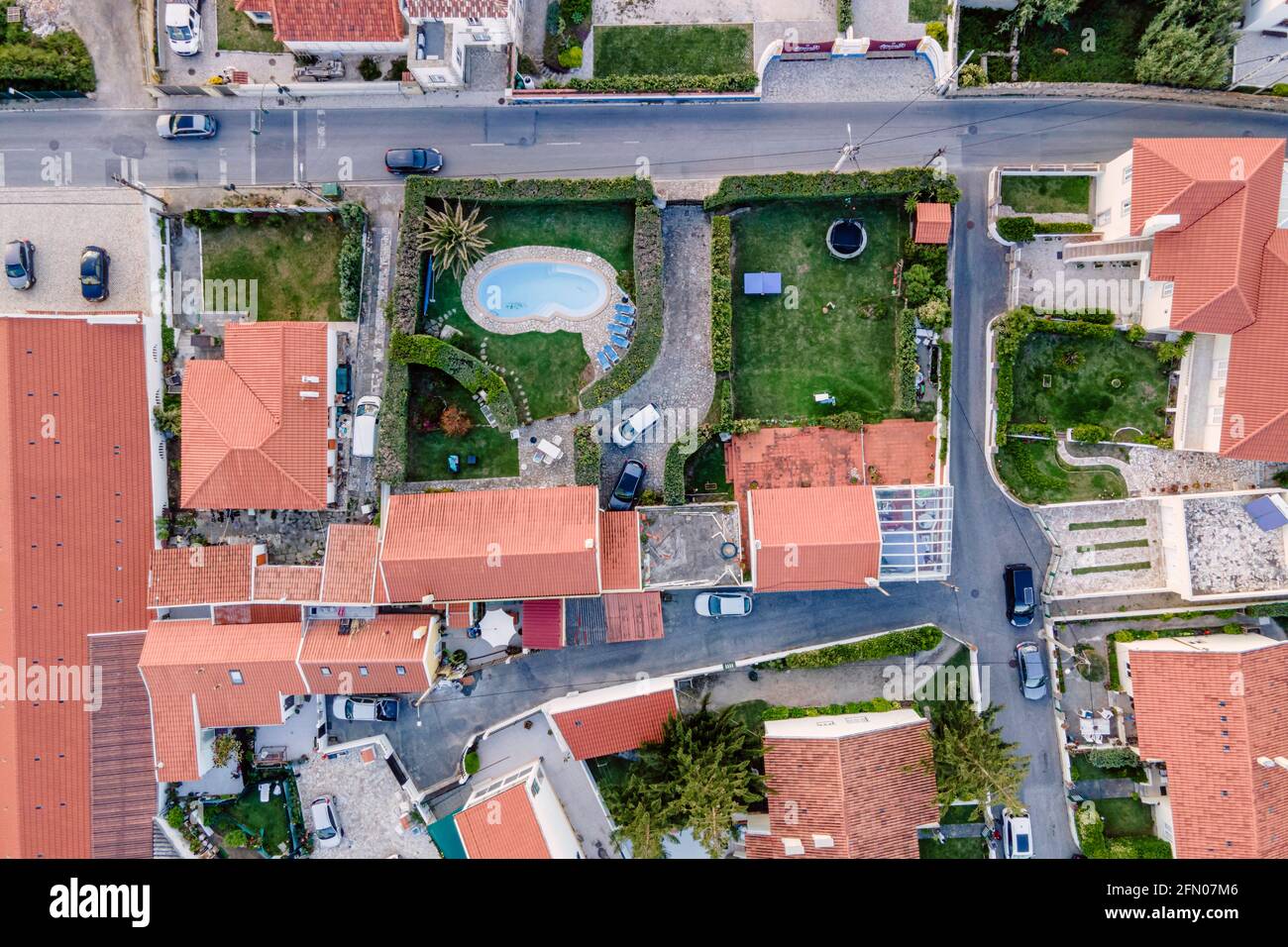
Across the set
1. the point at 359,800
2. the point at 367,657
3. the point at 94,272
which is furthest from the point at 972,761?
the point at 94,272

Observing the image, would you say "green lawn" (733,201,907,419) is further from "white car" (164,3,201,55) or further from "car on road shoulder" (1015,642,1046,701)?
"white car" (164,3,201,55)

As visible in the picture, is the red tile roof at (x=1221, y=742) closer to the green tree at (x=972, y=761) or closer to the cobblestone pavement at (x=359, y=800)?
the green tree at (x=972, y=761)

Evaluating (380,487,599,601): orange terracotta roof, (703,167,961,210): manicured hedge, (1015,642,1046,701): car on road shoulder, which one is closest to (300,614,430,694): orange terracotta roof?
(380,487,599,601): orange terracotta roof

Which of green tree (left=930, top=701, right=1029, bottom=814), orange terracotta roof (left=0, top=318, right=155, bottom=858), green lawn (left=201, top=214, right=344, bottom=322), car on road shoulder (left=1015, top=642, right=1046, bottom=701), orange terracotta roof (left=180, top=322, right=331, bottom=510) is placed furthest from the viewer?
green lawn (left=201, top=214, right=344, bottom=322)

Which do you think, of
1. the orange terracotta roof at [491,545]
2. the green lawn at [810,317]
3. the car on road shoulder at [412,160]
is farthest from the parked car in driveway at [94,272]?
the green lawn at [810,317]

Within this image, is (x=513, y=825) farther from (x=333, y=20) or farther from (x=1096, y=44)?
(x=1096, y=44)
